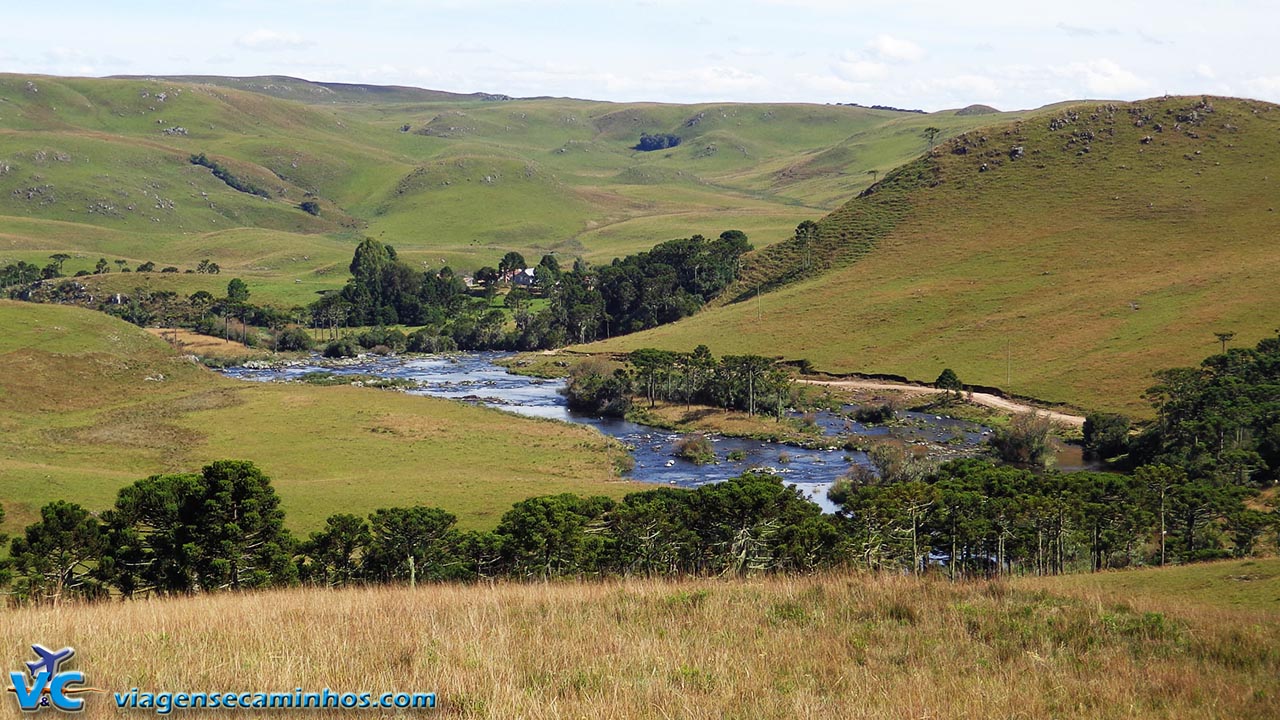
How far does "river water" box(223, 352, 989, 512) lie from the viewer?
273ft

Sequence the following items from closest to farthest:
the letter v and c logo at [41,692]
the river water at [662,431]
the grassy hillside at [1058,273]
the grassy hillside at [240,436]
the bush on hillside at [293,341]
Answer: the letter v and c logo at [41,692] → the grassy hillside at [240,436] → the river water at [662,431] → the grassy hillside at [1058,273] → the bush on hillside at [293,341]

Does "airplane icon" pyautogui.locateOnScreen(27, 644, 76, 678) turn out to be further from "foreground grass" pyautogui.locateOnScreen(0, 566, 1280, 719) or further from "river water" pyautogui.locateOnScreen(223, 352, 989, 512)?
"river water" pyautogui.locateOnScreen(223, 352, 989, 512)

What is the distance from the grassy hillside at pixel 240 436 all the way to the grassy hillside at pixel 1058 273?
177ft

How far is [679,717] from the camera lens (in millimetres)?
11141

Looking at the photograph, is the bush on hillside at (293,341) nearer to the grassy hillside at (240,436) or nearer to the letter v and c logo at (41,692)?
the grassy hillside at (240,436)

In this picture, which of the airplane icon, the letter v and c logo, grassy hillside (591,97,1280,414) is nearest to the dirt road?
grassy hillside (591,97,1280,414)

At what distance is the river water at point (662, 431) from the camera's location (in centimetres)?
8331

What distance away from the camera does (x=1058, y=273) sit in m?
151

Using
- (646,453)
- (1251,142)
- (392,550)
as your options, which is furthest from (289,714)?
(1251,142)

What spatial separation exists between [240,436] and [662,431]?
130ft

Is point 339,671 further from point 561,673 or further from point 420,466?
point 420,466

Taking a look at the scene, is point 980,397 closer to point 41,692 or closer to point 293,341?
point 293,341

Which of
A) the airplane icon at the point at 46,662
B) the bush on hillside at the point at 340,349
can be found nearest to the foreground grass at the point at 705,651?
the airplane icon at the point at 46,662

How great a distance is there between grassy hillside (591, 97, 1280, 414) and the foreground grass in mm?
93804
